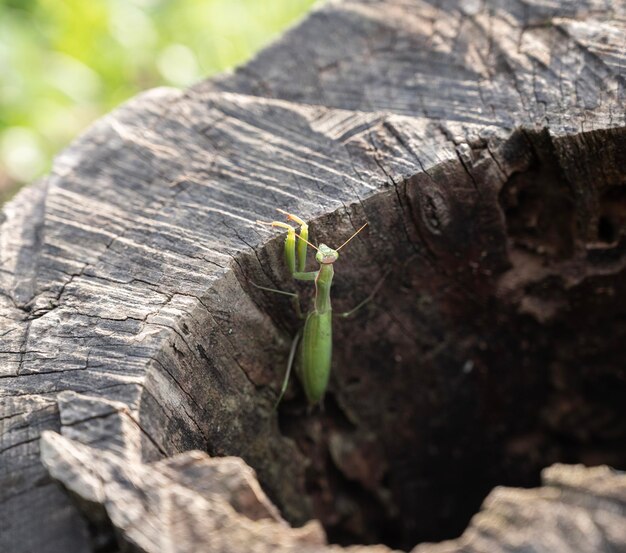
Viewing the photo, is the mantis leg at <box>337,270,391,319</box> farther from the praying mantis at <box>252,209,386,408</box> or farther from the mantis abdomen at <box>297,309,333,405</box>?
the mantis abdomen at <box>297,309,333,405</box>

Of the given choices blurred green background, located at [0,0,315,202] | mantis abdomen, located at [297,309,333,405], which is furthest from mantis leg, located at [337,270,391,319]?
blurred green background, located at [0,0,315,202]

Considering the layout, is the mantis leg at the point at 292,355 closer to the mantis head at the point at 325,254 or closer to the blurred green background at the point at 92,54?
the mantis head at the point at 325,254

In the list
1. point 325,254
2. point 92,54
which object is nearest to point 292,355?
point 325,254

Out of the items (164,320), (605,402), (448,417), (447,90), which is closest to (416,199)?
(447,90)

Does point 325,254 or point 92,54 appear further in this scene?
point 92,54

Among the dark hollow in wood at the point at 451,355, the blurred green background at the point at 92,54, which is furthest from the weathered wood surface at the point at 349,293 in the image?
the blurred green background at the point at 92,54

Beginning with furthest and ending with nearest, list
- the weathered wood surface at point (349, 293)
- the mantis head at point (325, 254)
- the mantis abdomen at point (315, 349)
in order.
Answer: the mantis abdomen at point (315, 349) → the mantis head at point (325, 254) → the weathered wood surface at point (349, 293)

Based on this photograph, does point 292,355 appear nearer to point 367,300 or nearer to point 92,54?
point 367,300
